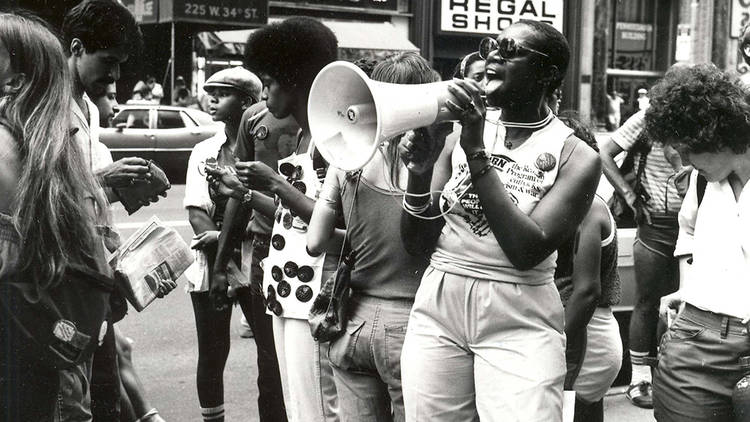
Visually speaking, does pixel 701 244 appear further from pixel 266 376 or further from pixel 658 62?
pixel 658 62

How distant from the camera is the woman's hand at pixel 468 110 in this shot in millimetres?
2621

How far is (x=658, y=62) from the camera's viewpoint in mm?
22734

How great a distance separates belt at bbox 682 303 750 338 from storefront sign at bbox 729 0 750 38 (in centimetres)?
2087

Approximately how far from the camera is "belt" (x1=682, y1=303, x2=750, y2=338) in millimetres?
3131

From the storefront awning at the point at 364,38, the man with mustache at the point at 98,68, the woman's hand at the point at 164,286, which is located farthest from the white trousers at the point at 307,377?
the storefront awning at the point at 364,38

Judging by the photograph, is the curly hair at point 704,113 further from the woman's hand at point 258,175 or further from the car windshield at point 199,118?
the car windshield at point 199,118

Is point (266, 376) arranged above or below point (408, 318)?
below

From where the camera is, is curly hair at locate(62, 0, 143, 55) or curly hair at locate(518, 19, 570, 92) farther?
curly hair at locate(62, 0, 143, 55)

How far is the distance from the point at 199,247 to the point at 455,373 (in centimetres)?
226

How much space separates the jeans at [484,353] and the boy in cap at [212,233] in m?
1.86

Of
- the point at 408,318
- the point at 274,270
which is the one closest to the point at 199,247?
the point at 274,270

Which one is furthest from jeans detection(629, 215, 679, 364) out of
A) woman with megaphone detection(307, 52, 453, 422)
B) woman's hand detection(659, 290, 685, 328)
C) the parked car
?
the parked car

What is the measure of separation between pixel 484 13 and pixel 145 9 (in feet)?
23.6

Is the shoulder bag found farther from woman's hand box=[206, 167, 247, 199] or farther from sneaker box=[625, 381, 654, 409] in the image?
sneaker box=[625, 381, 654, 409]
